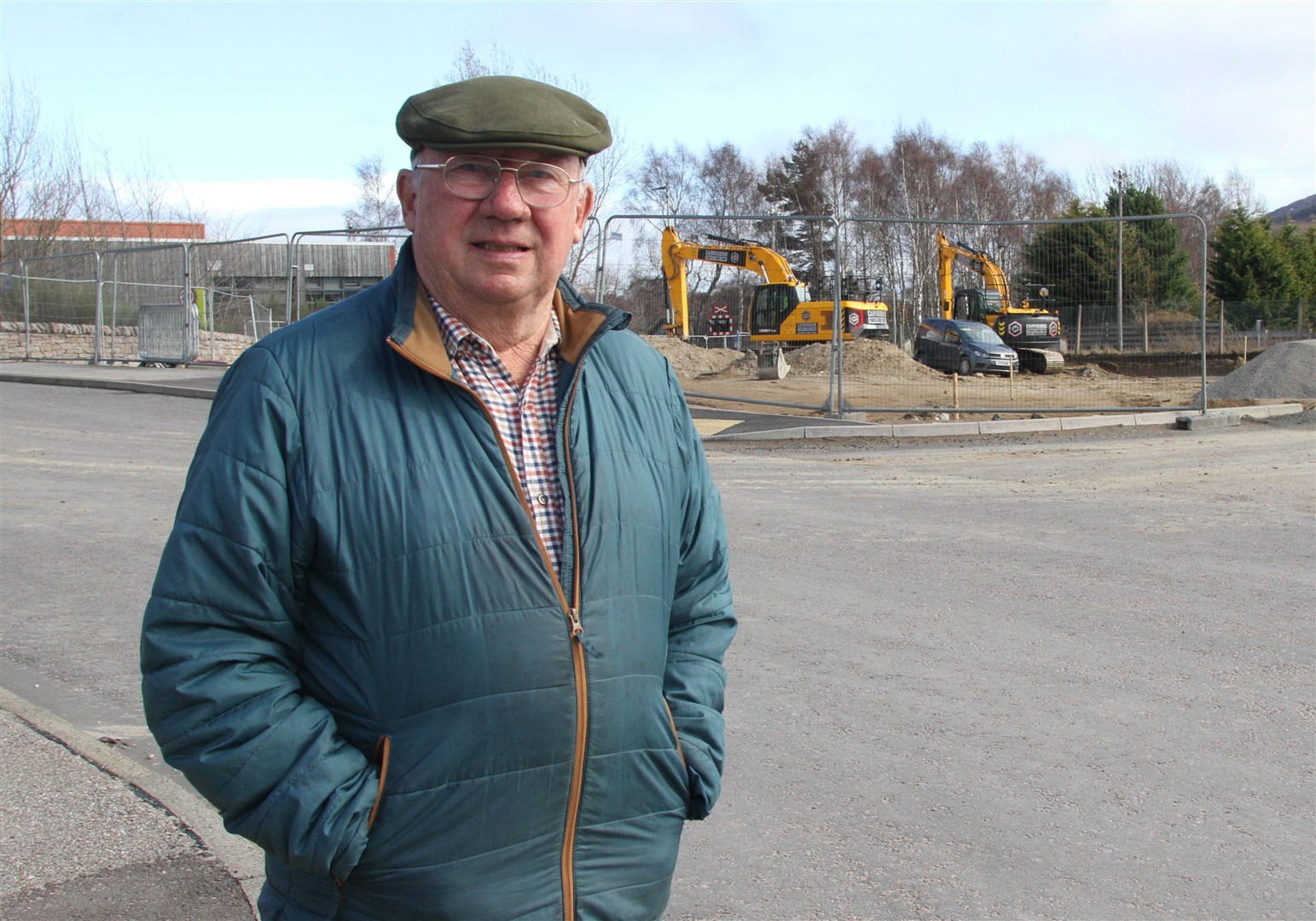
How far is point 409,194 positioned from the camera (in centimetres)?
220

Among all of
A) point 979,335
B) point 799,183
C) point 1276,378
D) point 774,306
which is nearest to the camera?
point 1276,378

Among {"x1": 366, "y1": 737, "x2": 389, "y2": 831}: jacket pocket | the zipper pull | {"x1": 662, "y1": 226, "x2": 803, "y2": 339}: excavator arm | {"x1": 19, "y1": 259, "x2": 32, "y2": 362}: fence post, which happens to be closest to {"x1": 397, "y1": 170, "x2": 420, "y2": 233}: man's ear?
the zipper pull

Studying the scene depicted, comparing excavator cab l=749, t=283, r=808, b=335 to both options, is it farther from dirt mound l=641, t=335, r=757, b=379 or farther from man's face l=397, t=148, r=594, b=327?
man's face l=397, t=148, r=594, b=327

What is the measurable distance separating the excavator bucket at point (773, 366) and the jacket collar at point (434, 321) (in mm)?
25514

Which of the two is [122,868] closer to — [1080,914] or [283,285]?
[1080,914]

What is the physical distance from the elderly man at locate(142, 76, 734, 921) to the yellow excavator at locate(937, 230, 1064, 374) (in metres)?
18.9

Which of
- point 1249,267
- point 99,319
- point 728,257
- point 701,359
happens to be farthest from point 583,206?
point 1249,267

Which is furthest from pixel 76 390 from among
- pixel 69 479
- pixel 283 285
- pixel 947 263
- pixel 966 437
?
pixel 947 263

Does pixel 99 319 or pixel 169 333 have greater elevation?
pixel 99 319

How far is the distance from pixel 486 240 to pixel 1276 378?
2328cm

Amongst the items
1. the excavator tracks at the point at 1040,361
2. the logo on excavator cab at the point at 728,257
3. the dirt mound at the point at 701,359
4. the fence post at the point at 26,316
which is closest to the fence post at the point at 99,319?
the fence post at the point at 26,316

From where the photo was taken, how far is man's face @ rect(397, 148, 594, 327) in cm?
209

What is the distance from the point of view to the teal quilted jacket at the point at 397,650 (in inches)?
73.9

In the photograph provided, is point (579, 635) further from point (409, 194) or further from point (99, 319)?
point (99, 319)
